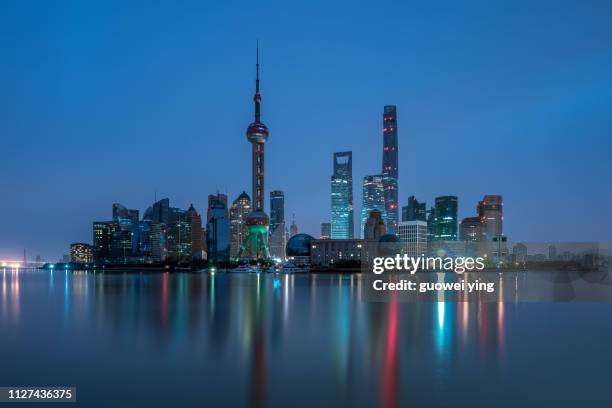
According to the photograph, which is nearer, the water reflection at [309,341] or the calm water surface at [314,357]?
the calm water surface at [314,357]

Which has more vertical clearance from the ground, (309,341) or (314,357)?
(314,357)

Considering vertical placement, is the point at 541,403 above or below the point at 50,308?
above

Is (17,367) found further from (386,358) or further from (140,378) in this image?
(386,358)

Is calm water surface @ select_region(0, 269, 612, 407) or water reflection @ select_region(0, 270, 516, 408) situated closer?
Result: calm water surface @ select_region(0, 269, 612, 407)

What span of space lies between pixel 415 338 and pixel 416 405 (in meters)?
16.4

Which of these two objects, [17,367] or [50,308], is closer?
[17,367]

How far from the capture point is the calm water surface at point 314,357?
21.1m

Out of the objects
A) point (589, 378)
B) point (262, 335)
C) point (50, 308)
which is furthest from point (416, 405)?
point (50, 308)

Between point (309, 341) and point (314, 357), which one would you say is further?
point (309, 341)

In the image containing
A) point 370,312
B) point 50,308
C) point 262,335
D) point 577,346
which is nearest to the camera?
point 577,346

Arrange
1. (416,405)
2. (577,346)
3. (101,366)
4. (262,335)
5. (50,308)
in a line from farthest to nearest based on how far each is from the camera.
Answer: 1. (50,308)
2. (262,335)
3. (577,346)
4. (101,366)
5. (416,405)

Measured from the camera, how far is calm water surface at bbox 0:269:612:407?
21094 millimetres

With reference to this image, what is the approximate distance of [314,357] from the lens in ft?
95.2

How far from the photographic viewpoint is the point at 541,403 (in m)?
20.0
